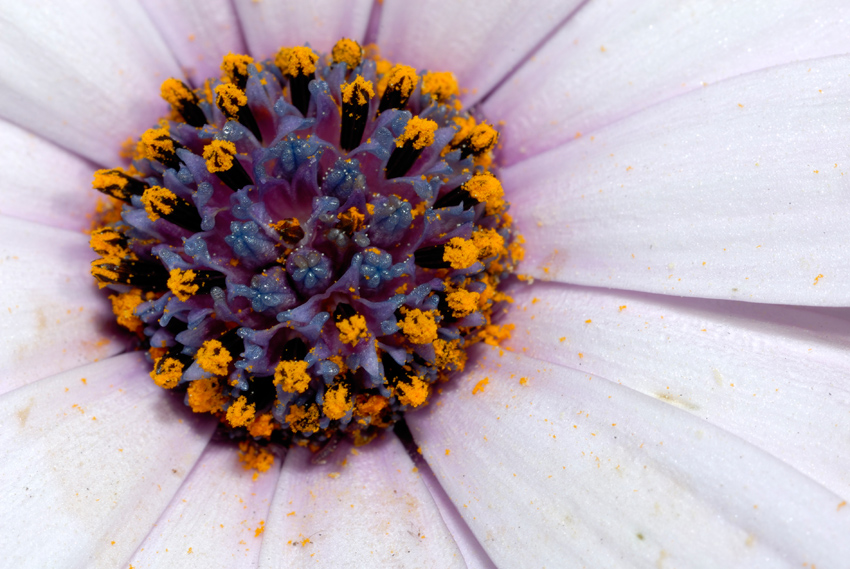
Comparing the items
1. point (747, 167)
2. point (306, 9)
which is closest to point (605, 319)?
point (747, 167)

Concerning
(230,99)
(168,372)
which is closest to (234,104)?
(230,99)

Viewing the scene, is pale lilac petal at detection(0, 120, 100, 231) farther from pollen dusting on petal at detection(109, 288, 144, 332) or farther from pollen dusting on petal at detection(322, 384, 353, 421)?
pollen dusting on petal at detection(322, 384, 353, 421)

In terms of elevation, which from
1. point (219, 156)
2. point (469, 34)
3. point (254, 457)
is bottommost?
point (254, 457)

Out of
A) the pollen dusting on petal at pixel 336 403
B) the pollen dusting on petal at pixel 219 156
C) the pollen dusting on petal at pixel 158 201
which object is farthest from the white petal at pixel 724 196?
the pollen dusting on petal at pixel 158 201

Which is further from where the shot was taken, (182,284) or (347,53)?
(347,53)

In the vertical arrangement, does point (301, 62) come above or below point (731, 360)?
above

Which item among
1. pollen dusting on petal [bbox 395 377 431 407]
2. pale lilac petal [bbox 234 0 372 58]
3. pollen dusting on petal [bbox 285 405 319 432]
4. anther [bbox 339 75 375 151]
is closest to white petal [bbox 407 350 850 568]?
pollen dusting on petal [bbox 395 377 431 407]

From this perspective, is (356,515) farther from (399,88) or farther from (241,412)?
(399,88)
